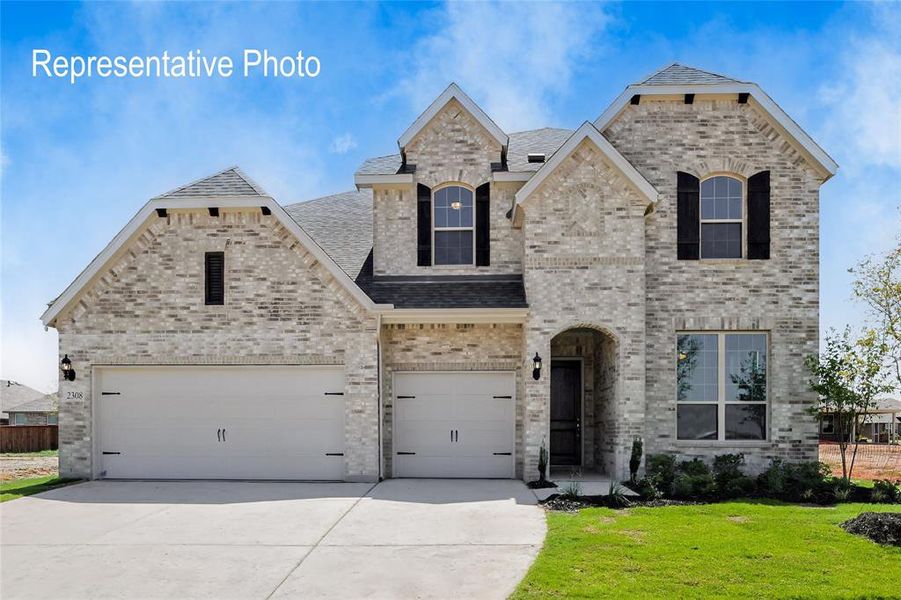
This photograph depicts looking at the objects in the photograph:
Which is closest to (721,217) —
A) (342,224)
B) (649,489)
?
(649,489)

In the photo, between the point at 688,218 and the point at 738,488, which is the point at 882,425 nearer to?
the point at 688,218

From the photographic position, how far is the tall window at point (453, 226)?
1579 centimetres

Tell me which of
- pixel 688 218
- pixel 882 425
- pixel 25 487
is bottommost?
pixel 882 425

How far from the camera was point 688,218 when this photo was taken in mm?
14617

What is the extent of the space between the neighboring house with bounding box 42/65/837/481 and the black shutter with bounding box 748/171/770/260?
4 centimetres

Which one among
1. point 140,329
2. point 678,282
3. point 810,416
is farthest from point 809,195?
point 140,329

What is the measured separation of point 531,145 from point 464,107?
2806 millimetres

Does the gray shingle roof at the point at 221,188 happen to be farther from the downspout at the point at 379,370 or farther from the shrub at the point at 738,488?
the shrub at the point at 738,488

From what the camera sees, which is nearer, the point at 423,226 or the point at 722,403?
the point at 722,403

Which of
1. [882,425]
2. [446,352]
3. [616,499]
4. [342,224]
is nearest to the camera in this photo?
[616,499]

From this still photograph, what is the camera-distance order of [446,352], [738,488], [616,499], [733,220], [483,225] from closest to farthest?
[616,499] → [738,488] → [733,220] → [446,352] → [483,225]

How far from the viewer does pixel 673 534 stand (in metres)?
9.28

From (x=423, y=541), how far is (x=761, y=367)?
8.61m

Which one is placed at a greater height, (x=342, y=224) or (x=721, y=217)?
(x=342, y=224)
